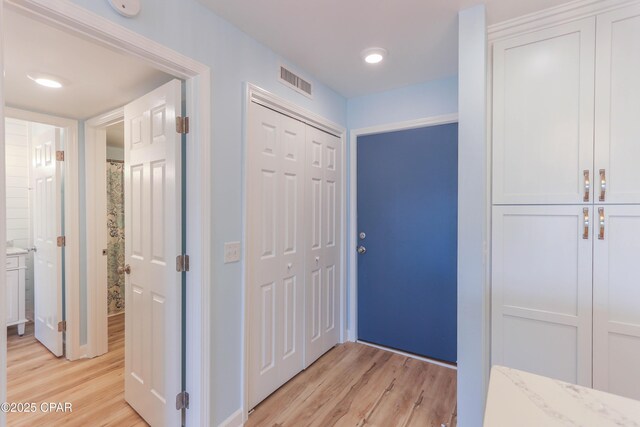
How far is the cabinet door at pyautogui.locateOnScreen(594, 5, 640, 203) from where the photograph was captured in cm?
142

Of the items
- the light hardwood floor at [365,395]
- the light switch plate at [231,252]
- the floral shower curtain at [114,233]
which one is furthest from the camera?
the floral shower curtain at [114,233]

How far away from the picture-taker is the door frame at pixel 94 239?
270cm

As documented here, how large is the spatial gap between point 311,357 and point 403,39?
2.46 meters

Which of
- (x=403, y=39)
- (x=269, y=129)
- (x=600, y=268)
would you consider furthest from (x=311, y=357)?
(x=403, y=39)

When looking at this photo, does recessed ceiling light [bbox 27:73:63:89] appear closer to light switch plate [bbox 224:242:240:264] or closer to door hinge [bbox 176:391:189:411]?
light switch plate [bbox 224:242:240:264]

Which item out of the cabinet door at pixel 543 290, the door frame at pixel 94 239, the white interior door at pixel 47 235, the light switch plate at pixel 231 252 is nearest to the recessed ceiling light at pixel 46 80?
the door frame at pixel 94 239

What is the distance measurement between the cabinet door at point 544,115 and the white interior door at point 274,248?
1.33m

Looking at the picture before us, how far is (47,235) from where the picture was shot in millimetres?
2775

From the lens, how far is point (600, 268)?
4.90 feet

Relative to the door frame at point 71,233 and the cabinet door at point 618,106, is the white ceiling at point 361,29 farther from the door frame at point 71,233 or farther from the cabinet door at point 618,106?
the door frame at point 71,233

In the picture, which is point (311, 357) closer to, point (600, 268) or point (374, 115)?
point (600, 268)

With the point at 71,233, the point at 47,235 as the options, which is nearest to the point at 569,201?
the point at 71,233

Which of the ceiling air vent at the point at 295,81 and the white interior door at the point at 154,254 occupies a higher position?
the ceiling air vent at the point at 295,81

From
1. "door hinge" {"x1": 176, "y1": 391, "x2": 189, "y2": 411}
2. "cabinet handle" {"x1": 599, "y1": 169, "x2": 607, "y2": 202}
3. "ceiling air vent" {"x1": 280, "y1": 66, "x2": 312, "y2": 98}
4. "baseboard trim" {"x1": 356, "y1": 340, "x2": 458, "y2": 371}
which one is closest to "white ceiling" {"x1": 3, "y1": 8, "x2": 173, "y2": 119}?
"ceiling air vent" {"x1": 280, "y1": 66, "x2": 312, "y2": 98}
